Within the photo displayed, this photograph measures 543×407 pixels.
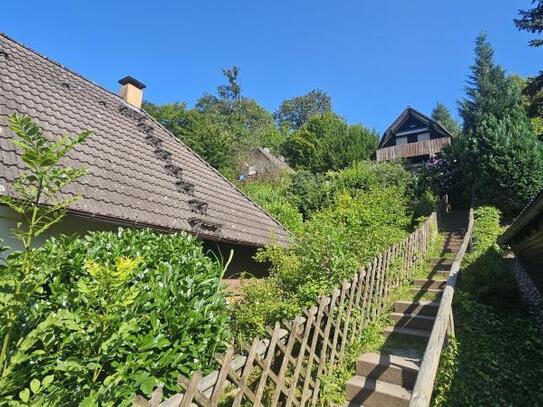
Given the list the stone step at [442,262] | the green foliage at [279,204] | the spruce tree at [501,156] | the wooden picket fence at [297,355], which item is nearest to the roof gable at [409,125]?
the spruce tree at [501,156]

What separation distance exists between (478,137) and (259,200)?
10061mm

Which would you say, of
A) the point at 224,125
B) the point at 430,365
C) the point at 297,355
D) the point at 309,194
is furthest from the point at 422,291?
the point at 224,125

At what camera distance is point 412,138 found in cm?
3103

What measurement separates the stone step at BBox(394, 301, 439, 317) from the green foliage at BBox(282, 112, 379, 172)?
2045cm

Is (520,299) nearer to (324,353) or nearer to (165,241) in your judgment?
(324,353)

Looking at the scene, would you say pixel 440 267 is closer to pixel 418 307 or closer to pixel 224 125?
pixel 418 307

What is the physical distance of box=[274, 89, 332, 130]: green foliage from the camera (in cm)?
5750

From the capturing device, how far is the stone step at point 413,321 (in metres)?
5.39

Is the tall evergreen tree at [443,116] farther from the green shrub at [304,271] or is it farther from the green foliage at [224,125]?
the green shrub at [304,271]

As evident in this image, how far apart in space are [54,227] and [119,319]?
274 cm

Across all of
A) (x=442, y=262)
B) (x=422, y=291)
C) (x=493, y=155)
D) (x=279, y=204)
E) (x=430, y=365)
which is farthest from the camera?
(x=279, y=204)

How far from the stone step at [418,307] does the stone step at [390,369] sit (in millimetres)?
1562

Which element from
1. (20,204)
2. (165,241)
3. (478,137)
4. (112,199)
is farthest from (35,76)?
(478,137)

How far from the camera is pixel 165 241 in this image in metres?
3.91
